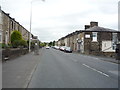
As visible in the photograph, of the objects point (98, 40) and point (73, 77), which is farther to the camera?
point (98, 40)

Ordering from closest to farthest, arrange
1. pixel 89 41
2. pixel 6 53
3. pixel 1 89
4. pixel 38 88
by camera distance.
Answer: pixel 1 89 < pixel 38 88 < pixel 6 53 < pixel 89 41

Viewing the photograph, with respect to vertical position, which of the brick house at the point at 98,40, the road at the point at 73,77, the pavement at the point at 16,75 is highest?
the brick house at the point at 98,40

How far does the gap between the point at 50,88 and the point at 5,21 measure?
111 ft

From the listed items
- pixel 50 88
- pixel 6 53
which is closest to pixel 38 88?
pixel 50 88

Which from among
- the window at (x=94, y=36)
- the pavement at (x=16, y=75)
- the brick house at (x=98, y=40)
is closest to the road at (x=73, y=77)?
the pavement at (x=16, y=75)

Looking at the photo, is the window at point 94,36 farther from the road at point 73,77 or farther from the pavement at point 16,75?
the pavement at point 16,75

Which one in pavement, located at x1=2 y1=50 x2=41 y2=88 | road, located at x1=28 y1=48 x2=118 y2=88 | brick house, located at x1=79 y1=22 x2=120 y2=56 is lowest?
road, located at x1=28 y1=48 x2=118 y2=88

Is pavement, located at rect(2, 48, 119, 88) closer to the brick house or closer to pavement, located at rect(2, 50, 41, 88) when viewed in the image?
pavement, located at rect(2, 50, 41, 88)

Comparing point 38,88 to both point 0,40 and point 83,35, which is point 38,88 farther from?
point 83,35

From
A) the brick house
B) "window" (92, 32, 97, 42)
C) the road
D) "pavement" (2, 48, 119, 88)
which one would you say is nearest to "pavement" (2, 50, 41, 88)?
"pavement" (2, 48, 119, 88)

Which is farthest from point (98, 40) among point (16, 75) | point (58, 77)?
point (16, 75)

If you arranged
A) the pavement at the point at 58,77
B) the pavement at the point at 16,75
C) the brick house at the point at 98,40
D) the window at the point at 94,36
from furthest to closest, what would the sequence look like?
the window at the point at 94,36
the brick house at the point at 98,40
the pavement at the point at 58,77
the pavement at the point at 16,75

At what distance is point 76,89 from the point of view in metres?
7.18

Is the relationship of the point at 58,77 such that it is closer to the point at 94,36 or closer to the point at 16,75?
the point at 16,75
